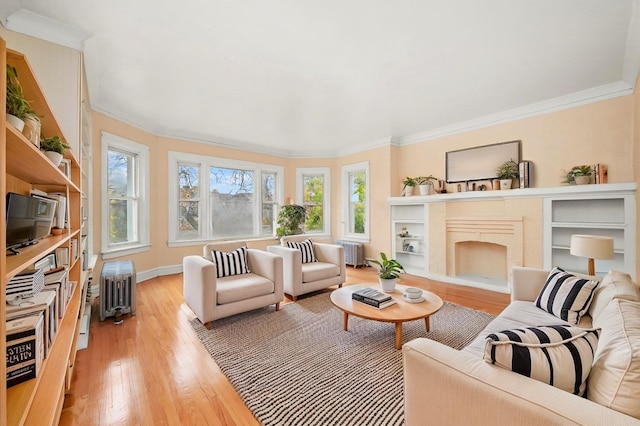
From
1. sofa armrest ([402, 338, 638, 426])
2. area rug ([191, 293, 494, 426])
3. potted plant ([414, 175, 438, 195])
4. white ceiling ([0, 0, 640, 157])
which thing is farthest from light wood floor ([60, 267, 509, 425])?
potted plant ([414, 175, 438, 195])

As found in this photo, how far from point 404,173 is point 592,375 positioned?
4.43 m

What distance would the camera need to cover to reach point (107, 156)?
3713 mm

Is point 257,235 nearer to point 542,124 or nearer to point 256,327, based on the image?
point 256,327

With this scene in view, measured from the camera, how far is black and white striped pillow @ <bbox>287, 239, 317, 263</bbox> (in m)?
3.84

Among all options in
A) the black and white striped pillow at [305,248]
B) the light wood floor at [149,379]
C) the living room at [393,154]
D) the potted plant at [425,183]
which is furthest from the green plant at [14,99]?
the potted plant at [425,183]

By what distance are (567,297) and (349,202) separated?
4228 mm

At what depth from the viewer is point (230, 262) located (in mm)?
3125

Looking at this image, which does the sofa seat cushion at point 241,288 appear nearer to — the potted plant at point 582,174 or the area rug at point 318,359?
the area rug at point 318,359

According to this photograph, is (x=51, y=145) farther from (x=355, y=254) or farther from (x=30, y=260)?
(x=355, y=254)

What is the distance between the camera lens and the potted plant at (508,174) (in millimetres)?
3779

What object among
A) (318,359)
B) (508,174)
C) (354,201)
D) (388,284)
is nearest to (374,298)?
(388,284)

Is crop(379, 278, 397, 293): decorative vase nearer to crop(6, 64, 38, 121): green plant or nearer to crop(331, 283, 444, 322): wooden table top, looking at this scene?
crop(331, 283, 444, 322): wooden table top

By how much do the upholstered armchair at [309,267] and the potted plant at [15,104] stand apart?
2571mm

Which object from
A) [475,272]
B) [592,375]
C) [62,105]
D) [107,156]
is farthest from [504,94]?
[107,156]
